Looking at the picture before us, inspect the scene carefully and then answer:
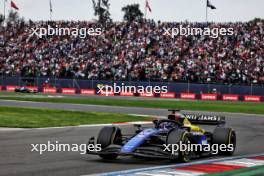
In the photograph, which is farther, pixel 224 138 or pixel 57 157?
pixel 224 138

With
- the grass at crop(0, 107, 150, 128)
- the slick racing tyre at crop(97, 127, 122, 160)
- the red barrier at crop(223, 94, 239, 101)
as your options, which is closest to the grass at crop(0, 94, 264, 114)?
the red barrier at crop(223, 94, 239, 101)

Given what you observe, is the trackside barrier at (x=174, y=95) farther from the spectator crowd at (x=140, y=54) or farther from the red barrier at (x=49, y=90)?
the spectator crowd at (x=140, y=54)

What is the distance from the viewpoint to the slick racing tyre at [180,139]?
34.4 feet

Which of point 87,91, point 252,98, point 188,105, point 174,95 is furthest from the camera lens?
point 87,91

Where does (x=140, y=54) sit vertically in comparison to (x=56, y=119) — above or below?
above

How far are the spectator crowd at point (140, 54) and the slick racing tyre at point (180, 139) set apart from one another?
30.5 meters

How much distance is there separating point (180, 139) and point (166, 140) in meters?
0.26

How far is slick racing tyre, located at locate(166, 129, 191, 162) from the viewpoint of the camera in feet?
34.4

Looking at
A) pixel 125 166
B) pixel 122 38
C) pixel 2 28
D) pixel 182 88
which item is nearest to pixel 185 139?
pixel 125 166

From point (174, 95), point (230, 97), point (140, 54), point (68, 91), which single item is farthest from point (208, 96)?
point (68, 91)

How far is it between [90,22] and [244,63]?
60.0 ft

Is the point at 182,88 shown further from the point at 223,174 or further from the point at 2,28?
the point at 223,174

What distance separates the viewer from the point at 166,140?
10.6 metres

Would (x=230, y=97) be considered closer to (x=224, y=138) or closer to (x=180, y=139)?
(x=224, y=138)
